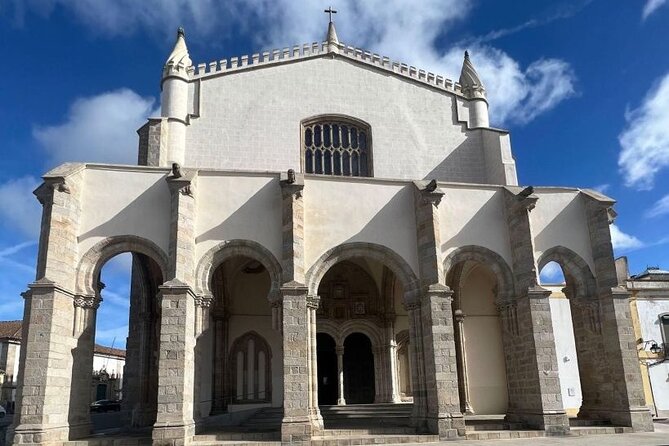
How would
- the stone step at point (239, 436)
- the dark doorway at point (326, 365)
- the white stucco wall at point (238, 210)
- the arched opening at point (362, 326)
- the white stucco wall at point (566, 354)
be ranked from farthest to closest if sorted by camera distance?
the white stucco wall at point (566, 354) < the dark doorway at point (326, 365) < the arched opening at point (362, 326) < the white stucco wall at point (238, 210) < the stone step at point (239, 436)

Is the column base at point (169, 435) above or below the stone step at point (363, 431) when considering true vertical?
above

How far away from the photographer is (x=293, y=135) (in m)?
22.0

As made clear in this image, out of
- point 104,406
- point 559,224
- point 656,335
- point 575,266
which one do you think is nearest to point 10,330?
point 104,406

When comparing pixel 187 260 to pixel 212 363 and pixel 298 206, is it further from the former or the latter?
pixel 212 363

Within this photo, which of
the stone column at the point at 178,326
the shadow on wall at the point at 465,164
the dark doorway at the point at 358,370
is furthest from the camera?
the shadow on wall at the point at 465,164

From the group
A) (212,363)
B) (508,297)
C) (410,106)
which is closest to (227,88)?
(410,106)

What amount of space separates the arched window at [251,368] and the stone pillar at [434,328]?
7142 mm

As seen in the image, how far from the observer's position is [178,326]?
1459 cm

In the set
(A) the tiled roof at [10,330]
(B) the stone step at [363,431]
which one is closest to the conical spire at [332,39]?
(B) the stone step at [363,431]

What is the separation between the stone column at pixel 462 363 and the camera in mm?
20380

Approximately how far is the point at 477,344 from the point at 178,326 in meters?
11.6

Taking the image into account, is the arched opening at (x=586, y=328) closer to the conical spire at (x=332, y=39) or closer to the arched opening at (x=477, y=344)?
the arched opening at (x=477, y=344)

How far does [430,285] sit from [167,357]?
7350 mm

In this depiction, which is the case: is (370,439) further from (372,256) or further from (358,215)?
(358,215)
